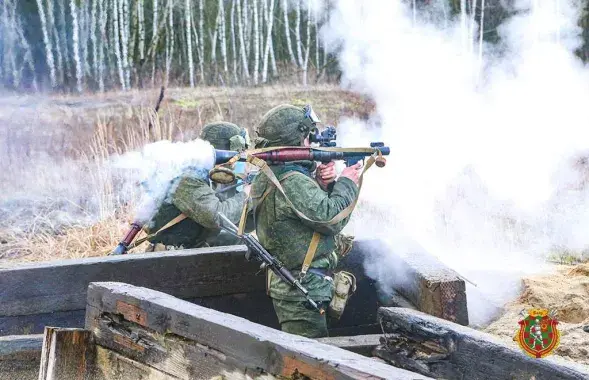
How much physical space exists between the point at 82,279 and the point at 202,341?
1671 millimetres

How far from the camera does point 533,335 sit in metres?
2.88

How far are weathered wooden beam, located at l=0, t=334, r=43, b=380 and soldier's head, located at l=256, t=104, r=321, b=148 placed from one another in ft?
5.39

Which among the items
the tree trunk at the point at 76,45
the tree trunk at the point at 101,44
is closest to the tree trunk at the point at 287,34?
the tree trunk at the point at 101,44

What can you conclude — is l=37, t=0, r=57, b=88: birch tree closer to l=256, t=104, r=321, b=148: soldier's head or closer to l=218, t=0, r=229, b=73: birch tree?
l=218, t=0, r=229, b=73: birch tree

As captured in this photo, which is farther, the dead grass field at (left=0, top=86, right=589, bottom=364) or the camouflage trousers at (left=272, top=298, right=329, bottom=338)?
the dead grass field at (left=0, top=86, right=589, bottom=364)

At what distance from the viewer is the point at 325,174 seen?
4.55 m

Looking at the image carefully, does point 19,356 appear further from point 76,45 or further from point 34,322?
point 76,45

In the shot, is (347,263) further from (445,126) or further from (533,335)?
(445,126)

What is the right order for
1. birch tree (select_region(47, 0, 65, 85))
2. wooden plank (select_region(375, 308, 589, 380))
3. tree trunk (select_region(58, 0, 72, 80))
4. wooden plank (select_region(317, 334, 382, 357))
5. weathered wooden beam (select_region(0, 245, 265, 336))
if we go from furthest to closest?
1. tree trunk (select_region(58, 0, 72, 80))
2. birch tree (select_region(47, 0, 65, 85))
3. weathered wooden beam (select_region(0, 245, 265, 336))
4. wooden plank (select_region(317, 334, 382, 357))
5. wooden plank (select_region(375, 308, 589, 380))

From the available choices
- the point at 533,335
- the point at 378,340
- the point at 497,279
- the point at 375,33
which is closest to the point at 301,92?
the point at 375,33

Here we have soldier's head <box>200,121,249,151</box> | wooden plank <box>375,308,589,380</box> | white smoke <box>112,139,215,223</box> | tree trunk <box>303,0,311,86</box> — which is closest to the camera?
wooden plank <box>375,308,589,380</box>

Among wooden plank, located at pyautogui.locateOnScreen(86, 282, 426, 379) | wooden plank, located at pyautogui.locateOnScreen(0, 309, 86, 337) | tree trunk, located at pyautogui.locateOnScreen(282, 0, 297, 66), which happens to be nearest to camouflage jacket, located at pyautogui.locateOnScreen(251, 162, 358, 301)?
wooden plank, located at pyautogui.locateOnScreen(86, 282, 426, 379)

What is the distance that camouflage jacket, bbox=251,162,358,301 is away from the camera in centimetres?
430

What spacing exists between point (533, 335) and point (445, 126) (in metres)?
6.43
